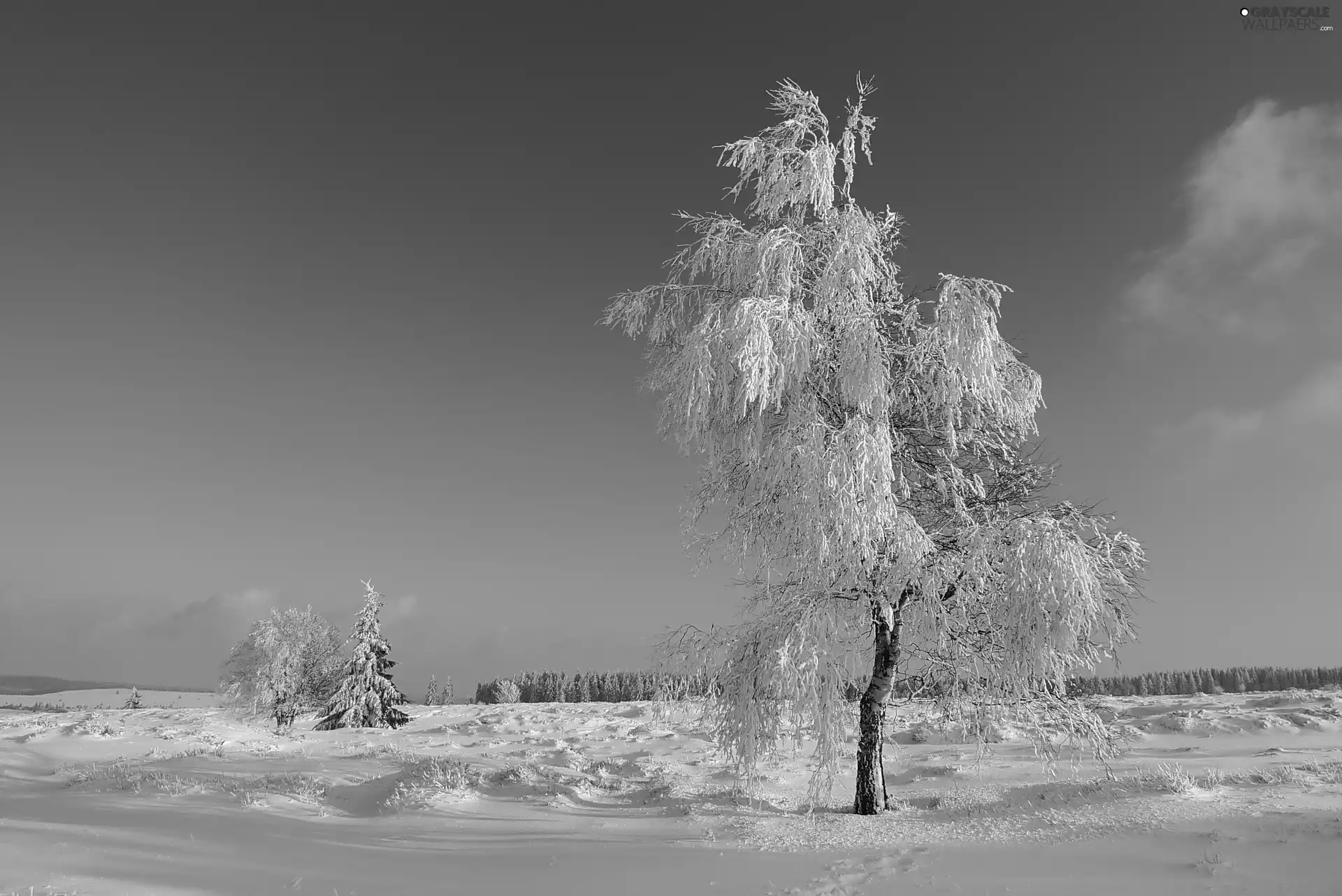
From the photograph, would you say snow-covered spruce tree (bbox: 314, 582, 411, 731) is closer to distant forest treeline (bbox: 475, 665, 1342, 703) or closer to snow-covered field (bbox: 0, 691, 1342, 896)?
snow-covered field (bbox: 0, 691, 1342, 896)

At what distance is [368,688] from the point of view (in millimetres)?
35594

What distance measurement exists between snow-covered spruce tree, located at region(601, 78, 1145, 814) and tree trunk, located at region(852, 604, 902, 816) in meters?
0.02

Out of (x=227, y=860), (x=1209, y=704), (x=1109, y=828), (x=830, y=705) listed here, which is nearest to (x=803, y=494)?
(x=830, y=705)

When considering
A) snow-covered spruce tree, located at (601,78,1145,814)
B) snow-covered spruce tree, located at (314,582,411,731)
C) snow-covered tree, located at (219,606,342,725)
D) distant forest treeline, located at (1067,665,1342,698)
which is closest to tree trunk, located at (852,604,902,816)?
snow-covered spruce tree, located at (601,78,1145,814)

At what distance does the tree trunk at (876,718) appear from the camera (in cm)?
919

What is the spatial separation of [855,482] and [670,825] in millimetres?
4998

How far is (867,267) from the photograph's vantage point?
955 centimetres

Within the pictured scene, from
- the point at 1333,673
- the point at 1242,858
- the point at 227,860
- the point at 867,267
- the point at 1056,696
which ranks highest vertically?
the point at 867,267

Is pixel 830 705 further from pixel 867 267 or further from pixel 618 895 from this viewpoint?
pixel 867 267

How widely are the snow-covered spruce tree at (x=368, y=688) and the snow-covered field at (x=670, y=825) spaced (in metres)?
19.0

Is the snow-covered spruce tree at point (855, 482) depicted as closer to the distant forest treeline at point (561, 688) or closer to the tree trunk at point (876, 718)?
the tree trunk at point (876, 718)

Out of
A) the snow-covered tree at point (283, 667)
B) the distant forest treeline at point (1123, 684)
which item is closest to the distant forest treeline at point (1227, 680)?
the distant forest treeline at point (1123, 684)

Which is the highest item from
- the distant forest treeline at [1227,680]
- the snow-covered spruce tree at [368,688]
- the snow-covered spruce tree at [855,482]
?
the snow-covered spruce tree at [855,482]

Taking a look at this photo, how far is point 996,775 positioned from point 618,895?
31.8 ft
